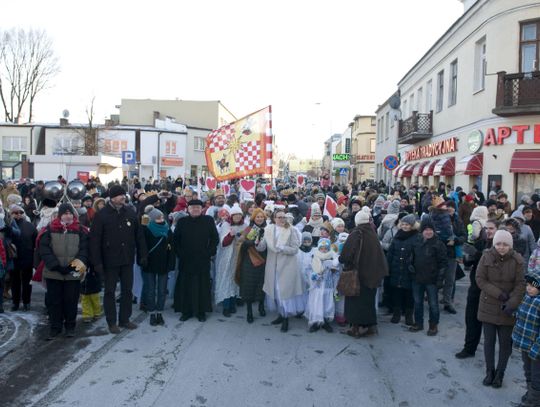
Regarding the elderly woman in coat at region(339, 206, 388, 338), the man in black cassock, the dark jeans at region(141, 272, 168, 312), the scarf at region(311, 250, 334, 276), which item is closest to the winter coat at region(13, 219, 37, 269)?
the dark jeans at region(141, 272, 168, 312)

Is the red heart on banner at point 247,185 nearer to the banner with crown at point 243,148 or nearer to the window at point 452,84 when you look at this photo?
the banner with crown at point 243,148

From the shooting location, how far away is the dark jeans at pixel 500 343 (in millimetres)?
5273

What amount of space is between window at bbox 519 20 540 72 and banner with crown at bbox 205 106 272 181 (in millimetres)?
10939

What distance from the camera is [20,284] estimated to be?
810 cm

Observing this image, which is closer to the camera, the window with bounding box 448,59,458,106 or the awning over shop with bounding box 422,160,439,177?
the window with bounding box 448,59,458,106

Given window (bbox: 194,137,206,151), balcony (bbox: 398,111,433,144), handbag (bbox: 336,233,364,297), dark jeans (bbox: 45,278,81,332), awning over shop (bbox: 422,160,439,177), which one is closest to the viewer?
dark jeans (bbox: 45,278,81,332)

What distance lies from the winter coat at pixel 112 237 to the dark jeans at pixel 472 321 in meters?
4.46

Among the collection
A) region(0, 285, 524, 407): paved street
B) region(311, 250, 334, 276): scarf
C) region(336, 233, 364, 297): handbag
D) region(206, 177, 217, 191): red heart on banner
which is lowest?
region(0, 285, 524, 407): paved street

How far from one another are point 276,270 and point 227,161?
17.8 ft

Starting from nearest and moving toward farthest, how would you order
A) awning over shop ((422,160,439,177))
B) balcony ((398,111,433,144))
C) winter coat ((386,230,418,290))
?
winter coat ((386,230,418,290)) < awning over shop ((422,160,439,177)) < balcony ((398,111,433,144))

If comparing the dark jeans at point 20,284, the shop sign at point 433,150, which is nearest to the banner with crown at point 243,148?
the dark jeans at point 20,284

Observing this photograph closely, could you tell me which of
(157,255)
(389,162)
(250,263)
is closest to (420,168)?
(389,162)

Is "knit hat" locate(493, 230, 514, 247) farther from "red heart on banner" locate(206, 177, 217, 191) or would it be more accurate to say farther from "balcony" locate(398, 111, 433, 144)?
"balcony" locate(398, 111, 433, 144)

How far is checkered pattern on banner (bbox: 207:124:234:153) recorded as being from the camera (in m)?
12.4
